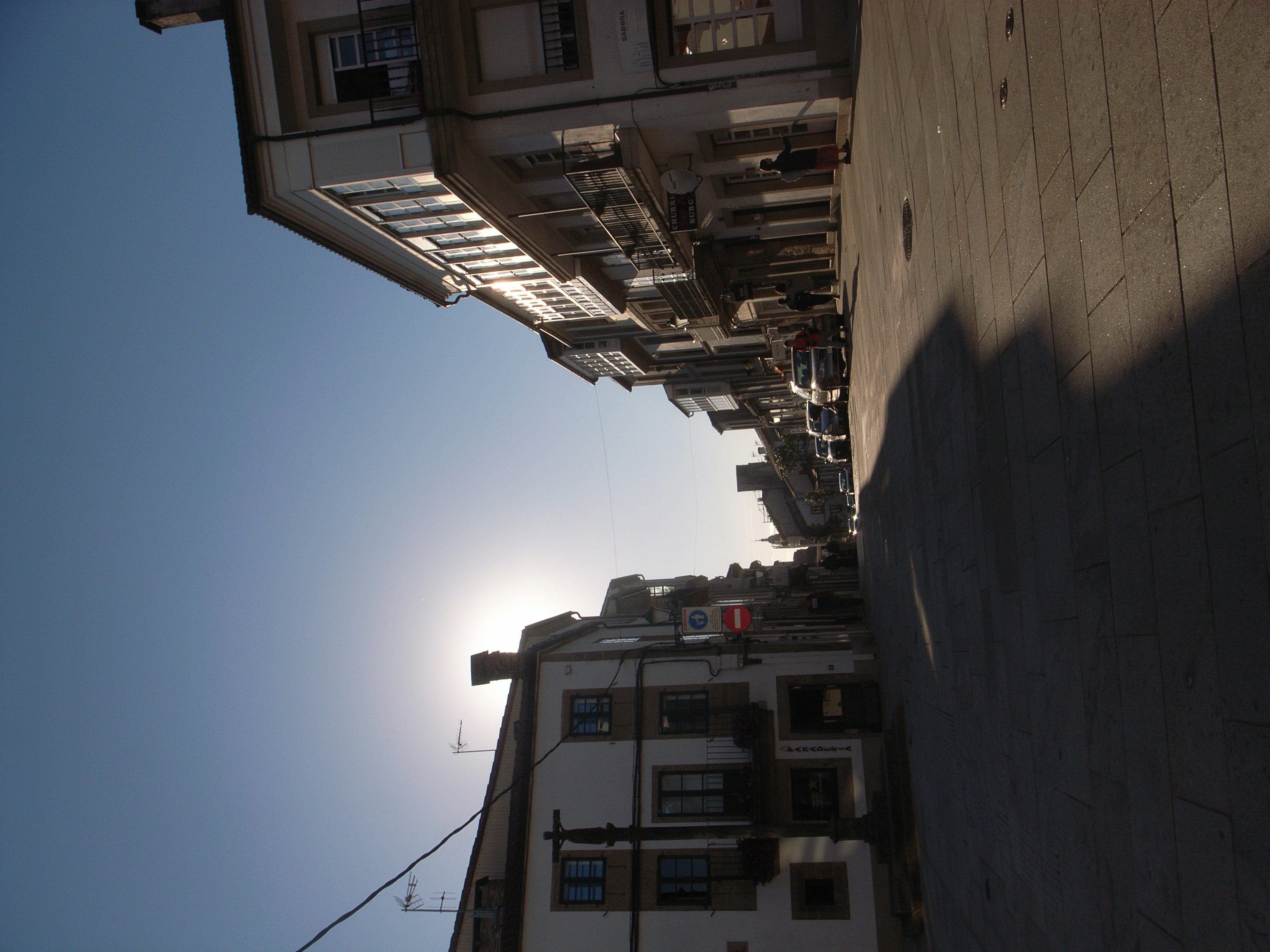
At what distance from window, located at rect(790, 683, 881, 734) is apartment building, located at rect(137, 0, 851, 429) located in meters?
15.1

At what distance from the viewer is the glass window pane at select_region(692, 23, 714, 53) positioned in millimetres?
19453

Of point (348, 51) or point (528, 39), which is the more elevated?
point (348, 51)

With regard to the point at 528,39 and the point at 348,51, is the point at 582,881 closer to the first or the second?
the point at 528,39

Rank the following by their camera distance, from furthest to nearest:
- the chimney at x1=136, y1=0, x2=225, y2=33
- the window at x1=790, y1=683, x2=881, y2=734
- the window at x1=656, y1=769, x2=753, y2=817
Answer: the chimney at x1=136, y1=0, x2=225, y2=33 → the window at x1=656, y1=769, x2=753, y2=817 → the window at x1=790, y1=683, x2=881, y2=734

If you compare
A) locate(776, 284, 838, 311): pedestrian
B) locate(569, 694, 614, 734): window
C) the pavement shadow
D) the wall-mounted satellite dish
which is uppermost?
the wall-mounted satellite dish

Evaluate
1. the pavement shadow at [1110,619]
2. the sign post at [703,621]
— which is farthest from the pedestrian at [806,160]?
the sign post at [703,621]

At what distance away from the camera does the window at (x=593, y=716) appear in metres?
23.5

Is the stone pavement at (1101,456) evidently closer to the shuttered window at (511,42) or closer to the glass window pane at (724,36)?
the glass window pane at (724,36)

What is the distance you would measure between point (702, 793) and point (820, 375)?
53.2ft

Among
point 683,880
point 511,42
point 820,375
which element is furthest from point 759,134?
point 683,880

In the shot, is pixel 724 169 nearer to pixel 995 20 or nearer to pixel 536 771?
pixel 995 20

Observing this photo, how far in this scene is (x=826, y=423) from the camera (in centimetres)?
3180

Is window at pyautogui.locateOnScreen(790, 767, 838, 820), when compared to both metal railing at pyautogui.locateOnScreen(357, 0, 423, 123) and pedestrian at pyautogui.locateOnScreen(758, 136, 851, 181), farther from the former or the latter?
metal railing at pyautogui.locateOnScreen(357, 0, 423, 123)

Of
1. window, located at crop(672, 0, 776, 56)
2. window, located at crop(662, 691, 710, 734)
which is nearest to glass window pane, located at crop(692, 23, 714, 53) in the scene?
window, located at crop(672, 0, 776, 56)
